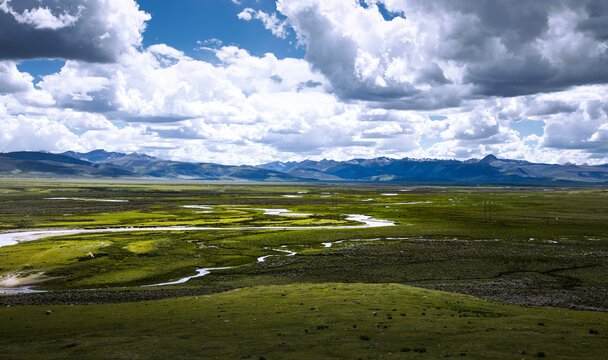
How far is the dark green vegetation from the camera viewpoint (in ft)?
76.9

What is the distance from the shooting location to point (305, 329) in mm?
27391

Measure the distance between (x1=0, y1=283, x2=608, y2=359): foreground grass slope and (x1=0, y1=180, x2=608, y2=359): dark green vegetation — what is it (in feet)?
0.41

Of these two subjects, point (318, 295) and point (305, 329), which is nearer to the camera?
point (305, 329)

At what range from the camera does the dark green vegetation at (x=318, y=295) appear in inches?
923

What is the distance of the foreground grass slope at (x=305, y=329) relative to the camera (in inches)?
866

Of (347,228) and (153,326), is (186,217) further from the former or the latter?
(153,326)

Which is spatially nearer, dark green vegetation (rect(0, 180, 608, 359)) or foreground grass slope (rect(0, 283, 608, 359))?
foreground grass slope (rect(0, 283, 608, 359))

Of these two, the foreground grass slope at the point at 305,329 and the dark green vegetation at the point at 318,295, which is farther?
the dark green vegetation at the point at 318,295

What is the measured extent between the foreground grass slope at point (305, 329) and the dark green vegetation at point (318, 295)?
13cm

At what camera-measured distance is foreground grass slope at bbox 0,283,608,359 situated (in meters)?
22.0

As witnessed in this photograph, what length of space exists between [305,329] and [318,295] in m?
12.1

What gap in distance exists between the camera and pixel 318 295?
129 feet

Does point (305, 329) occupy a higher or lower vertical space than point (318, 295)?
higher

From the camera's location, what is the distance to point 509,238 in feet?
287
